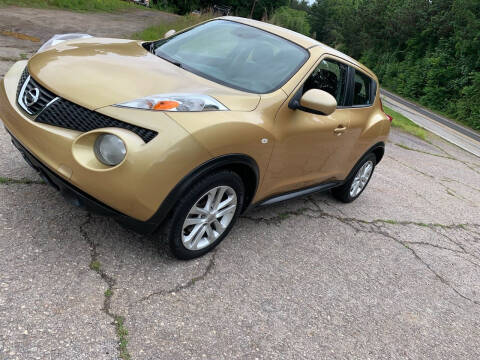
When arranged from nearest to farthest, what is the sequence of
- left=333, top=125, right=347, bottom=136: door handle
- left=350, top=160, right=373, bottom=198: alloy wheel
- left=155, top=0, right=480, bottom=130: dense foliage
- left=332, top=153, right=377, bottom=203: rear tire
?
left=333, top=125, right=347, bottom=136: door handle < left=332, top=153, right=377, bottom=203: rear tire < left=350, top=160, right=373, bottom=198: alloy wheel < left=155, top=0, right=480, bottom=130: dense foliage

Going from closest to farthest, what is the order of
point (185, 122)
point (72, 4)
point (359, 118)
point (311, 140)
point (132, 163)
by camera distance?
point (132, 163), point (185, 122), point (311, 140), point (359, 118), point (72, 4)

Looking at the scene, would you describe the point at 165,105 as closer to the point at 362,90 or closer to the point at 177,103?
the point at 177,103

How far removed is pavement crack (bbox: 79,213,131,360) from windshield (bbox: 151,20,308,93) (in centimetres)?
149

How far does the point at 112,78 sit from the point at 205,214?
1.10m

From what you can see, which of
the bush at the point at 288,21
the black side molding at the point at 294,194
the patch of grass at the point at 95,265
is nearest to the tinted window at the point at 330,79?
the black side molding at the point at 294,194

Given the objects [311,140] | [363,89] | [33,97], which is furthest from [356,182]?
[33,97]

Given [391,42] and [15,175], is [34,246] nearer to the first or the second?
[15,175]

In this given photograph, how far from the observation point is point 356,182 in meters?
5.12

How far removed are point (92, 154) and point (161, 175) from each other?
0.44 meters

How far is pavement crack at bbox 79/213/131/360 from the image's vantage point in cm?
220

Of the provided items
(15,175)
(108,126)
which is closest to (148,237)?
(108,126)

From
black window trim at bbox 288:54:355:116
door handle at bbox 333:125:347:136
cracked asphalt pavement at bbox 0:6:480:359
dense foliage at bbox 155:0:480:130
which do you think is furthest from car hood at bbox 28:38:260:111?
dense foliage at bbox 155:0:480:130

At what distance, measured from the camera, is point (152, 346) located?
226cm

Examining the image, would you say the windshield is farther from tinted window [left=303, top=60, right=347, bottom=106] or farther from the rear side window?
the rear side window
